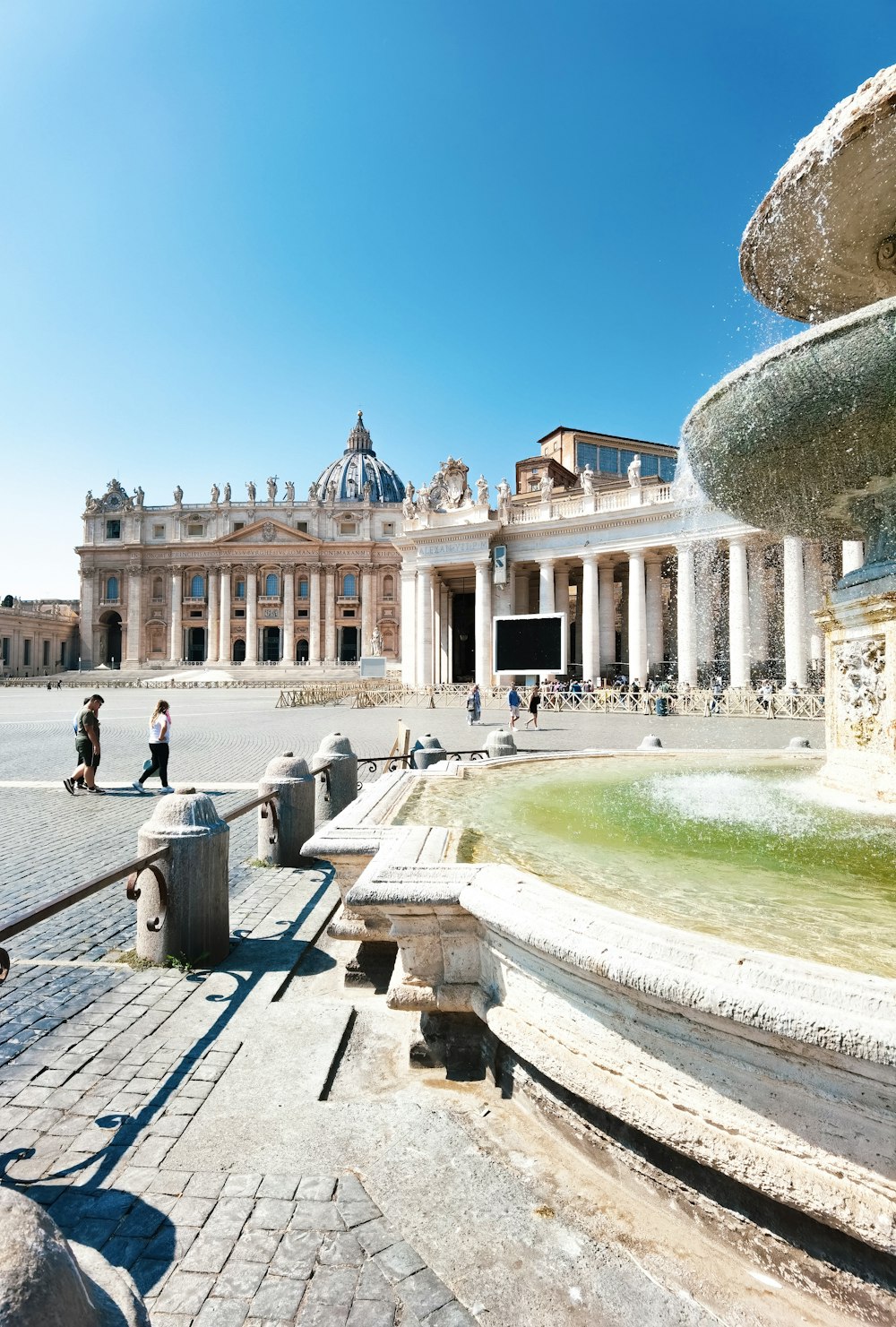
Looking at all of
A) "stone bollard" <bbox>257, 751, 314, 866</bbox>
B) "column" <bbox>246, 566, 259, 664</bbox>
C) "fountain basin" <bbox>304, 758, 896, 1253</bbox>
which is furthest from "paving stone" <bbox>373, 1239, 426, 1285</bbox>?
"column" <bbox>246, 566, 259, 664</bbox>

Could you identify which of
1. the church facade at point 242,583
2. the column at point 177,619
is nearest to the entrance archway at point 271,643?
the church facade at point 242,583

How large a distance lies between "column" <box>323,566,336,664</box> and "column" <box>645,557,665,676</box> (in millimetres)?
42035

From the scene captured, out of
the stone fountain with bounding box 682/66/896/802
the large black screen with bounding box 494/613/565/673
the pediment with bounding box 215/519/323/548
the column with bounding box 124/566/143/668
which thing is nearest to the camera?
the stone fountain with bounding box 682/66/896/802

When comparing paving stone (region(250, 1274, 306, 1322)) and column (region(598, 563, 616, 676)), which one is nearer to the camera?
paving stone (region(250, 1274, 306, 1322))

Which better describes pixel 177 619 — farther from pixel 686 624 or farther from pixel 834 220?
pixel 834 220

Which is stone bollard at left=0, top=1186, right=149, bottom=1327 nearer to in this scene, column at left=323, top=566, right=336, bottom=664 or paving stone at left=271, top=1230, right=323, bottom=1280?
paving stone at left=271, top=1230, right=323, bottom=1280

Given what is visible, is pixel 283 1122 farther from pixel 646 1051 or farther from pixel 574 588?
pixel 574 588

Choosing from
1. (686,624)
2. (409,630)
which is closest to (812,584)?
(686,624)

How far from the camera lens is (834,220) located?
15.6ft

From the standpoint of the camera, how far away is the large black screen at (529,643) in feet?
86.9

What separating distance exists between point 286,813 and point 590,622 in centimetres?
3191

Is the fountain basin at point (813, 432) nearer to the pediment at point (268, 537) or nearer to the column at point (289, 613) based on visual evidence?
the column at point (289, 613)

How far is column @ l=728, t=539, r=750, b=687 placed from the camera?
29.4 m

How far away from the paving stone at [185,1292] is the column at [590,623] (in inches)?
1358
